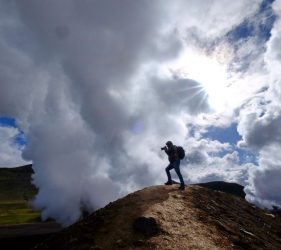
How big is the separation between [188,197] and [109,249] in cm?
763

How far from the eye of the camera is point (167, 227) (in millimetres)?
16359

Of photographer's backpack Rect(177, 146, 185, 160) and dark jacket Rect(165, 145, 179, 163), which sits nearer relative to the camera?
dark jacket Rect(165, 145, 179, 163)

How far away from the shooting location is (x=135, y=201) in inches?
789

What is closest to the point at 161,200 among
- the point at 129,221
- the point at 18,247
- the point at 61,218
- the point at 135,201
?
the point at 135,201

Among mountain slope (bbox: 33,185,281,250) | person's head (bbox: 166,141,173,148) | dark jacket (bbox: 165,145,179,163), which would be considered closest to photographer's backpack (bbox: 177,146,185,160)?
dark jacket (bbox: 165,145,179,163)

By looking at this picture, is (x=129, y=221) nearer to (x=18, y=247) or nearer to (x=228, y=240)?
(x=228, y=240)

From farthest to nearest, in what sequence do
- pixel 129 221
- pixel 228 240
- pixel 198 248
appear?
pixel 129 221
pixel 228 240
pixel 198 248

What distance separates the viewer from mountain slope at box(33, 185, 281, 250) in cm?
1532

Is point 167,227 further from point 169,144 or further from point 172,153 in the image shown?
point 169,144

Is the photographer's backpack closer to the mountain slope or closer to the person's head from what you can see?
the person's head

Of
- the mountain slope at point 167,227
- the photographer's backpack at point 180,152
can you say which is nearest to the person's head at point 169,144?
the photographer's backpack at point 180,152

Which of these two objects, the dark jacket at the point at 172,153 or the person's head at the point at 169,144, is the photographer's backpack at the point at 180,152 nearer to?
the dark jacket at the point at 172,153

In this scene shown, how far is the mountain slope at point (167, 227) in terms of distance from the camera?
50.3 feet

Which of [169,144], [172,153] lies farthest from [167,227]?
[169,144]
